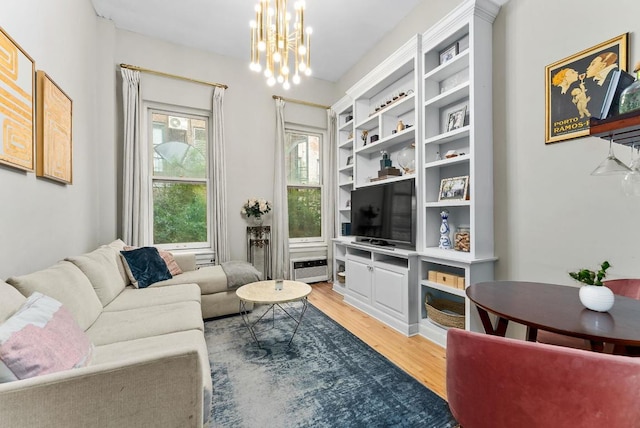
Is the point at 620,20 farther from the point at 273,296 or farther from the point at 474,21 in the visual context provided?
the point at 273,296

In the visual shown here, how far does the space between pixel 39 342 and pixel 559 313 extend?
2130 millimetres

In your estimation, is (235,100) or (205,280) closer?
(205,280)

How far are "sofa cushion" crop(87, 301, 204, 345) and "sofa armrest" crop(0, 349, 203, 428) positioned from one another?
829mm

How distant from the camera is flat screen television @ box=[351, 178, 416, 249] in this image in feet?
9.38

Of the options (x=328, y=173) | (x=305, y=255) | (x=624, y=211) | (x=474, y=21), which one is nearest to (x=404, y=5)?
(x=474, y=21)

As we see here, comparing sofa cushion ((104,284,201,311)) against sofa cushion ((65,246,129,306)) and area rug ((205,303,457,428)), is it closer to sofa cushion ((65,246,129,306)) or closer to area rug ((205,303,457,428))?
sofa cushion ((65,246,129,306))

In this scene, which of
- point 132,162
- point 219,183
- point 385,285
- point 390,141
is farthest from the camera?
point 219,183

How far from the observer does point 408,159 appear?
10.3ft

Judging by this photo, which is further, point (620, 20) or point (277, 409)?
point (620, 20)

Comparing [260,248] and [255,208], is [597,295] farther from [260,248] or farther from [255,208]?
[260,248]

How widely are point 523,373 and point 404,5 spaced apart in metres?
3.72

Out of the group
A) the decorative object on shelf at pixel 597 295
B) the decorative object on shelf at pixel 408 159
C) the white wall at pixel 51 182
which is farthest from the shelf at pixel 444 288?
the white wall at pixel 51 182

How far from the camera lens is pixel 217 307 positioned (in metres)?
3.03

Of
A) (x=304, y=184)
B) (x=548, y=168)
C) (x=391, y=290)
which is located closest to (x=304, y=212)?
(x=304, y=184)
